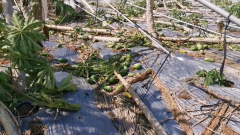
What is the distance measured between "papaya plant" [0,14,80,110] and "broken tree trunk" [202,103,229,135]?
1.27m

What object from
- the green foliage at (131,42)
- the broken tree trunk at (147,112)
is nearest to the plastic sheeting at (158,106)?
the broken tree trunk at (147,112)

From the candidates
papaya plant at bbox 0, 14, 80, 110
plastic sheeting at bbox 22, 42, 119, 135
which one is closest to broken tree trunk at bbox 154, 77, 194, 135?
plastic sheeting at bbox 22, 42, 119, 135

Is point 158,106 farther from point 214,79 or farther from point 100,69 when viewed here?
point 100,69

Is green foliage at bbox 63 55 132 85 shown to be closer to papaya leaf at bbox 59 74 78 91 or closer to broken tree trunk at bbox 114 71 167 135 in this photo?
broken tree trunk at bbox 114 71 167 135

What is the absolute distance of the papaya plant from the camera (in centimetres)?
238

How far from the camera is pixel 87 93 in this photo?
10.5 feet

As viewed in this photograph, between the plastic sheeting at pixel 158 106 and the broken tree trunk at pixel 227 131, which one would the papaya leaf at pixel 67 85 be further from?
the broken tree trunk at pixel 227 131

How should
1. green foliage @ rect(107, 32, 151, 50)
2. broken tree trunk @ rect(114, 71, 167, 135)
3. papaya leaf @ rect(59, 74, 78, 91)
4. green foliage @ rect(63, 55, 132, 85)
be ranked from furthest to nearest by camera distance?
1. green foliage @ rect(107, 32, 151, 50)
2. green foliage @ rect(63, 55, 132, 85)
3. papaya leaf @ rect(59, 74, 78, 91)
4. broken tree trunk @ rect(114, 71, 167, 135)

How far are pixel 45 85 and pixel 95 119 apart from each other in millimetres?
610

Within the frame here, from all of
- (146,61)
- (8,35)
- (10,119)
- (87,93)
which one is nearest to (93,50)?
(146,61)

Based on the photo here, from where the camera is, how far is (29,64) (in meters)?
2.62

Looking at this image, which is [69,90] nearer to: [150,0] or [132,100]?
[132,100]

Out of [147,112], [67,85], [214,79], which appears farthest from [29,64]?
[214,79]

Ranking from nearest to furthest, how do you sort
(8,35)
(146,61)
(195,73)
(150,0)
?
(8,35)
(195,73)
(146,61)
(150,0)
